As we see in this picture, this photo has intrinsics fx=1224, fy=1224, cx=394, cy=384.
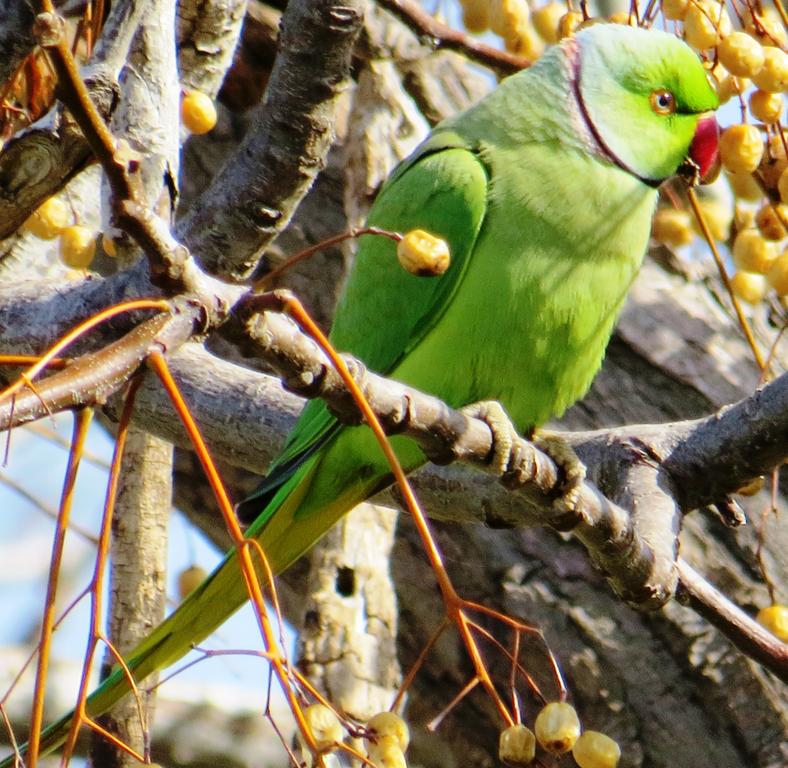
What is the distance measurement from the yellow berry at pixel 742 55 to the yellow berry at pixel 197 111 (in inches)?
36.5

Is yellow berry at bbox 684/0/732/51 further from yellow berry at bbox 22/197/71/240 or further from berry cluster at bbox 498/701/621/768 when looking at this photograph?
berry cluster at bbox 498/701/621/768

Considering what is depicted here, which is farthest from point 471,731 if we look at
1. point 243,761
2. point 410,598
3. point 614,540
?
point 614,540

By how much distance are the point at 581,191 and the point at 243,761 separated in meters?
1.73

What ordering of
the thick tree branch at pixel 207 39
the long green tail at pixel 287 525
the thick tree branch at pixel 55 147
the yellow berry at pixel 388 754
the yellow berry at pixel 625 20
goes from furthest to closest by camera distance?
the yellow berry at pixel 625 20 < the thick tree branch at pixel 207 39 < the long green tail at pixel 287 525 < the thick tree branch at pixel 55 147 < the yellow berry at pixel 388 754

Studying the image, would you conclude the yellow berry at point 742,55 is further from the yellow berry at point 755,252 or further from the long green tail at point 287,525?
the long green tail at point 287,525

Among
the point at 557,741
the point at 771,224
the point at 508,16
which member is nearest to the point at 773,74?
the point at 771,224

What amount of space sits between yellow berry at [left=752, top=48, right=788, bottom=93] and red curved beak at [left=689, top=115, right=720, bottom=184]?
0.14 metres

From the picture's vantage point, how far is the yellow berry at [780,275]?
2367mm

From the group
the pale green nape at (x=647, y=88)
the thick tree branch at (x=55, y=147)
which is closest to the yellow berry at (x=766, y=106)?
the pale green nape at (x=647, y=88)

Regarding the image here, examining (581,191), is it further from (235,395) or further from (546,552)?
(546,552)

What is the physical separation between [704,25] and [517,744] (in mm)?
1438

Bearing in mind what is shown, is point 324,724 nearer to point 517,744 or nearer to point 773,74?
point 517,744

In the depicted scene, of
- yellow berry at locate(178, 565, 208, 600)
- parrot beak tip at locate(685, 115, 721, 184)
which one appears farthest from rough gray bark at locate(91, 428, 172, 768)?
parrot beak tip at locate(685, 115, 721, 184)

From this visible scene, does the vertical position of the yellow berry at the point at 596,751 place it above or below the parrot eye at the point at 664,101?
below
